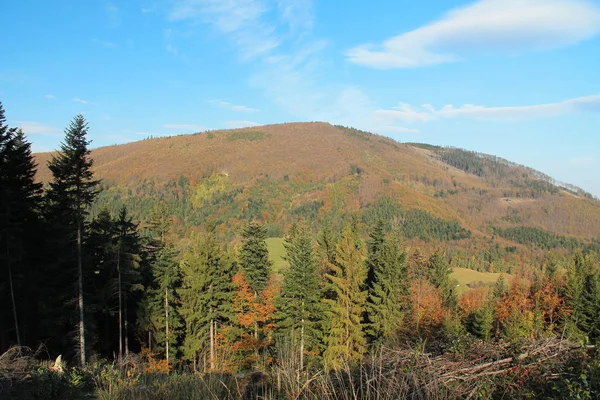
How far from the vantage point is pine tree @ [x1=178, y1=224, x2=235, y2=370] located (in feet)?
87.2

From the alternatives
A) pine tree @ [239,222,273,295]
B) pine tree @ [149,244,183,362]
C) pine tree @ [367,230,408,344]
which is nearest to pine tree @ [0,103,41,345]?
pine tree @ [149,244,183,362]

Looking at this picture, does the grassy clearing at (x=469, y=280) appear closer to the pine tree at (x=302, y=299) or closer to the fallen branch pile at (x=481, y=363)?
the pine tree at (x=302, y=299)

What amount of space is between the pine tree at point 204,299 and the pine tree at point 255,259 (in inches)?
158

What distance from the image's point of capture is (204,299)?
1048 inches

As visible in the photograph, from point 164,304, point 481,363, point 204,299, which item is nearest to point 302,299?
point 204,299

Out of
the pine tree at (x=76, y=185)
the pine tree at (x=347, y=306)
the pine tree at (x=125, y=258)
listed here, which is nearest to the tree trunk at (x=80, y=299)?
the pine tree at (x=76, y=185)

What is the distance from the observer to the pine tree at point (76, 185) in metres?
15.9

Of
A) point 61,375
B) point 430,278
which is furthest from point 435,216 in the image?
point 61,375

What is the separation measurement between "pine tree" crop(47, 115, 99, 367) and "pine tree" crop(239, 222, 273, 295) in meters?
16.3

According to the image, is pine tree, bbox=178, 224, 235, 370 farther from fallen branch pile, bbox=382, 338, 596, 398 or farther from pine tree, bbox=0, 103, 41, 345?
fallen branch pile, bbox=382, 338, 596, 398

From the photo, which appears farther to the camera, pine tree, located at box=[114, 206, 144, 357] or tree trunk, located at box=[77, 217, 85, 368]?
pine tree, located at box=[114, 206, 144, 357]

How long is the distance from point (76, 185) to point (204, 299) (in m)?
13.5

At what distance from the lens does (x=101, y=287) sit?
916 inches

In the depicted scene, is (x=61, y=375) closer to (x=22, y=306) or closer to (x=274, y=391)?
(x=274, y=391)
